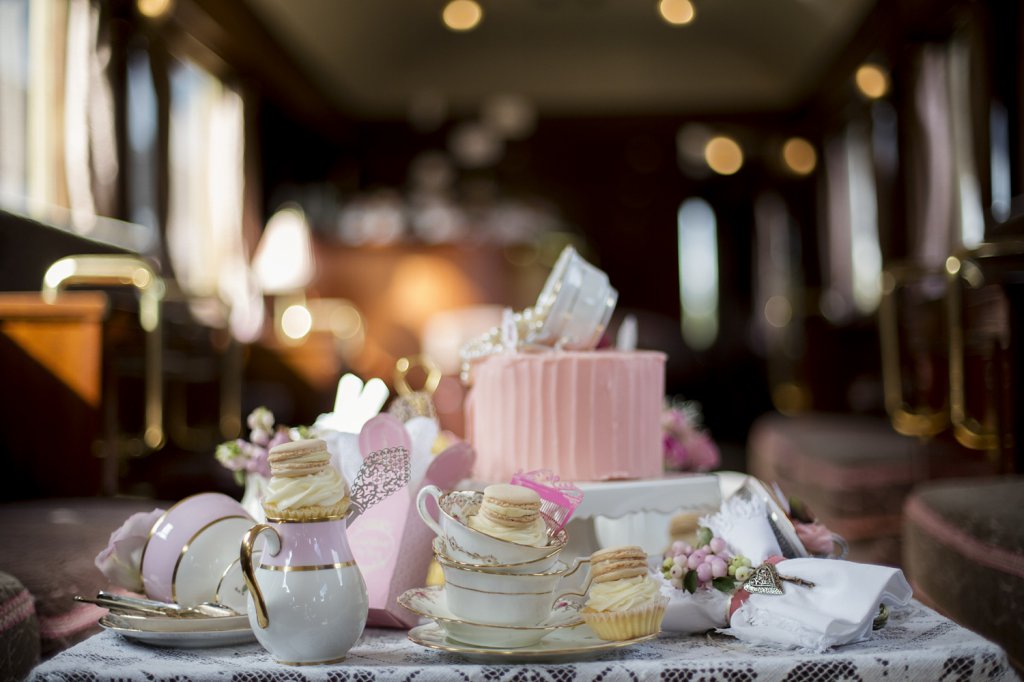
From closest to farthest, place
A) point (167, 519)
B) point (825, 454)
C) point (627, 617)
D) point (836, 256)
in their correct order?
point (627, 617) → point (167, 519) → point (825, 454) → point (836, 256)

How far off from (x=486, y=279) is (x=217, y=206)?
1.94 m

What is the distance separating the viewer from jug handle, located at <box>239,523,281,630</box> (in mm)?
1153

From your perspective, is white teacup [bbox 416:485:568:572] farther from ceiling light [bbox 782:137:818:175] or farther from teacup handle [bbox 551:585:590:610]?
ceiling light [bbox 782:137:818:175]

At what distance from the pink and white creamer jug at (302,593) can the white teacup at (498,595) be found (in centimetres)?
12

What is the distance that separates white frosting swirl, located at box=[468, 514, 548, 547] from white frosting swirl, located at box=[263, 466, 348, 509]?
0.58 ft

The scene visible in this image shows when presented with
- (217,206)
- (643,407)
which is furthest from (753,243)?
(643,407)

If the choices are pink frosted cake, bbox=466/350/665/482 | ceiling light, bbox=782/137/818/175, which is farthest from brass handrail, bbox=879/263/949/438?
ceiling light, bbox=782/137/818/175

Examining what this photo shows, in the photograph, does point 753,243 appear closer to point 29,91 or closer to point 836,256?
point 836,256

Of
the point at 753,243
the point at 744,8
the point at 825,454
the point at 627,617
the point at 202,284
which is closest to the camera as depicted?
the point at 627,617

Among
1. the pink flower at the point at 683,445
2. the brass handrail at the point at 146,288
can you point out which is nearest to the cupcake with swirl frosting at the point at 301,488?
the pink flower at the point at 683,445

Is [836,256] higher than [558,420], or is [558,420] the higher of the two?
[836,256]

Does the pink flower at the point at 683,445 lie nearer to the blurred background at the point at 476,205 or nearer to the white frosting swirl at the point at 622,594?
the blurred background at the point at 476,205

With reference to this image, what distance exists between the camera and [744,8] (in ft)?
26.9

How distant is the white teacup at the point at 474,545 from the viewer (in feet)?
3.96
